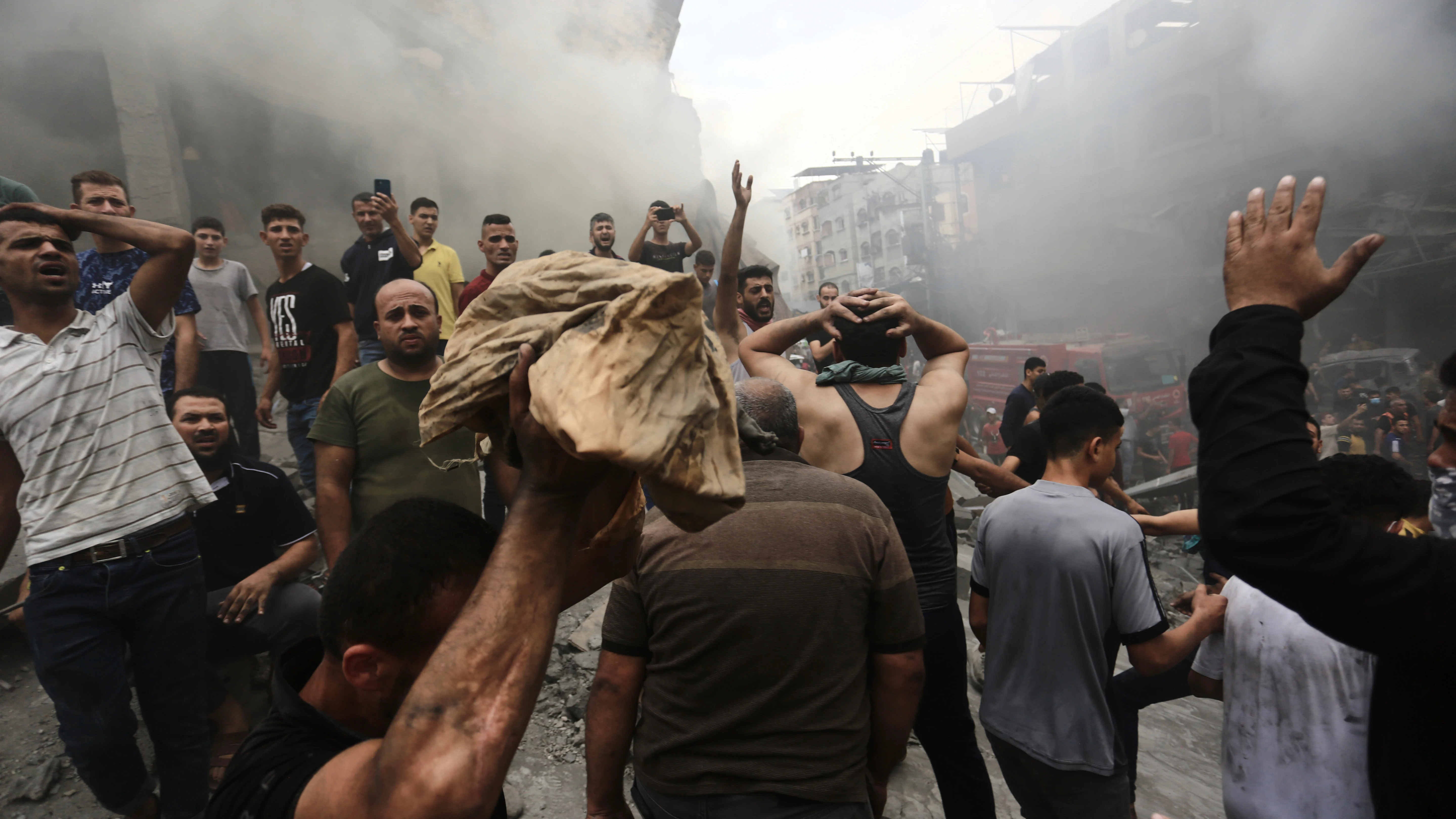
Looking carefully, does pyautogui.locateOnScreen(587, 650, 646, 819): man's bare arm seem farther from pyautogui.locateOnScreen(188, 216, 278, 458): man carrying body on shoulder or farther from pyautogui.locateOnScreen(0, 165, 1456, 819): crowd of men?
pyautogui.locateOnScreen(188, 216, 278, 458): man carrying body on shoulder

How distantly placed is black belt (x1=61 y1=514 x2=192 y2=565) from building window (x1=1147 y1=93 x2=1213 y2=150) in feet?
91.3

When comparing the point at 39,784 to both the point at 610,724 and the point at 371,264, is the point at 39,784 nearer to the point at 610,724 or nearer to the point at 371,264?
the point at 610,724

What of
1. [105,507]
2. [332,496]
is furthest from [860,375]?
[105,507]

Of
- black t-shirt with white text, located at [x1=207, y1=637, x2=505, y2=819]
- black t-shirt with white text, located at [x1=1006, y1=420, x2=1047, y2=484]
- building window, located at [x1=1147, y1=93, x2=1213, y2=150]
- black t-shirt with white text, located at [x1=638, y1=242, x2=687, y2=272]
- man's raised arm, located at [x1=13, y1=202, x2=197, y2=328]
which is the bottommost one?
black t-shirt with white text, located at [x1=1006, y1=420, x2=1047, y2=484]

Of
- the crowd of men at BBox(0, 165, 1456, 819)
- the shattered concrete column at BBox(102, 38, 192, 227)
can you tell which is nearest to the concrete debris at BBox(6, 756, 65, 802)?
the crowd of men at BBox(0, 165, 1456, 819)

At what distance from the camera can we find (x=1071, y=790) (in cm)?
235

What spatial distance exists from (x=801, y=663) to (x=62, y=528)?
269cm

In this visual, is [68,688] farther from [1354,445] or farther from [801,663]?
[1354,445]

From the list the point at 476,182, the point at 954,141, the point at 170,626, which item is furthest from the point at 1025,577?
the point at 954,141

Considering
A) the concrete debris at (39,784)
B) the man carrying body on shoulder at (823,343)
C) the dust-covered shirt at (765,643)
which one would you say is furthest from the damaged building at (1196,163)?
the concrete debris at (39,784)

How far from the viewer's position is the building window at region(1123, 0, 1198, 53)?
2272cm

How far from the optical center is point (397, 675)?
1.11m

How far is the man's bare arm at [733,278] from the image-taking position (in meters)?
4.04

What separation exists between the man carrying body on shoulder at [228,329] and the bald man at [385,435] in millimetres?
2006
